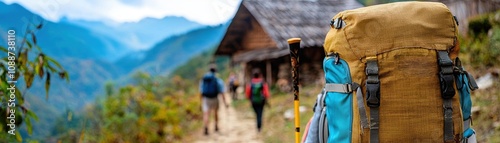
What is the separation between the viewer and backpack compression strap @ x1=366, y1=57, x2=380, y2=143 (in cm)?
140

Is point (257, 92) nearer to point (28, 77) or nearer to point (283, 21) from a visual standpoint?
point (28, 77)

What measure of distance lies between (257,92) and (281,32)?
5.29 meters

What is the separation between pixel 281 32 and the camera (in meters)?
11.5

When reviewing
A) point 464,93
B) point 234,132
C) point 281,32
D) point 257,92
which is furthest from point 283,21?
point 464,93

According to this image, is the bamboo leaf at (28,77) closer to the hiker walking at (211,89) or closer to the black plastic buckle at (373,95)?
the black plastic buckle at (373,95)

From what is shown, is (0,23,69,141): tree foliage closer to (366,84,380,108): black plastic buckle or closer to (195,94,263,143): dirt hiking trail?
(366,84,380,108): black plastic buckle

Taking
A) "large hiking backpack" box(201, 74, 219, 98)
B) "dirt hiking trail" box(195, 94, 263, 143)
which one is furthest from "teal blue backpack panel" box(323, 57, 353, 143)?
"large hiking backpack" box(201, 74, 219, 98)

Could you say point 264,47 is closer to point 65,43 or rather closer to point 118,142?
point 65,43

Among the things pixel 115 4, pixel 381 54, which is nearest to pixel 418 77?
pixel 381 54

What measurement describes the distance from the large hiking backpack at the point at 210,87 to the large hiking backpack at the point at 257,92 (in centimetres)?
68

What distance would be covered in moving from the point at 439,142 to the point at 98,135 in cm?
708

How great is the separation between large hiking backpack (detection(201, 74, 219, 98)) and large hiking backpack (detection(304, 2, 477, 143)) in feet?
17.4

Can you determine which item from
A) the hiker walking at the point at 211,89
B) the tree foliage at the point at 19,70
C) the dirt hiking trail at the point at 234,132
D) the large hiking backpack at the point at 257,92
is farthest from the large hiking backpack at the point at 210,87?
the tree foliage at the point at 19,70

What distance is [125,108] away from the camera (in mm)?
7805
